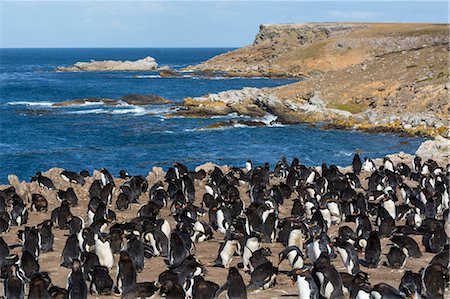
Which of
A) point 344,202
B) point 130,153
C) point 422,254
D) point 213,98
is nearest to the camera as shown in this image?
point 422,254

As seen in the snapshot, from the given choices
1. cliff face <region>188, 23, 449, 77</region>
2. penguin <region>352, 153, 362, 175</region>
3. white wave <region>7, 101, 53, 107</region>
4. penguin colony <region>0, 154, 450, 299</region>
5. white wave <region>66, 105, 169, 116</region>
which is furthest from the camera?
cliff face <region>188, 23, 449, 77</region>

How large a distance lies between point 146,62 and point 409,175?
476 feet

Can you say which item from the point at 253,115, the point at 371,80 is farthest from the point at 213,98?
the point at 371,80

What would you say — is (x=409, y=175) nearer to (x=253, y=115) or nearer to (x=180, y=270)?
(x=180, y=270)

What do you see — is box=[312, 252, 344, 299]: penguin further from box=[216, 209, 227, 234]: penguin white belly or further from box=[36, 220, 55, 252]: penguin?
box=[36, 220, 55, 252]: penguin

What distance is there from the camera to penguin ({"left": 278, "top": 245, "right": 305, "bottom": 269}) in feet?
56.9

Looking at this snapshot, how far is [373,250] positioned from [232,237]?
3.59 meters

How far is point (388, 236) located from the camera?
69.6ft

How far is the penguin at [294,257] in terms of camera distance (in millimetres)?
17350

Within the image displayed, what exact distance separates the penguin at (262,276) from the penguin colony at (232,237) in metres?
0.02

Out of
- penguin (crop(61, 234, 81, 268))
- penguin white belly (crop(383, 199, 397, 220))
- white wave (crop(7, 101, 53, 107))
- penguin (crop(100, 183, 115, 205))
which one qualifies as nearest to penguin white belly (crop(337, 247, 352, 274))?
penguin (crop(61, 234, 81, 268))

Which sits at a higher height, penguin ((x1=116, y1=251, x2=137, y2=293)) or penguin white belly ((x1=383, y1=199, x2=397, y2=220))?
penguin ((x1=116, y1=251, x2=137, y2=293))

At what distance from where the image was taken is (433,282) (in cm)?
1468

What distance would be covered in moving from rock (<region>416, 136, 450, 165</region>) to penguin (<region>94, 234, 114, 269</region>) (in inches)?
955
